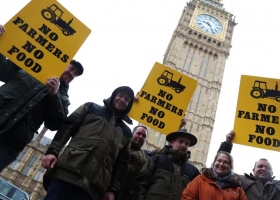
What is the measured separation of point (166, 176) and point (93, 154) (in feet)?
2.96

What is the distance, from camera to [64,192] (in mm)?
2014

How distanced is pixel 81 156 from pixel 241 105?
2483mm

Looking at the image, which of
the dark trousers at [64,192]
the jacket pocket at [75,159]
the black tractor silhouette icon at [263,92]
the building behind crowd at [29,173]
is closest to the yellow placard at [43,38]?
the jacket pocket at [75,159]

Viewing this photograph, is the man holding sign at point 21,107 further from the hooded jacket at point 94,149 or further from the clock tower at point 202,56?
the clock tower at point 202,56

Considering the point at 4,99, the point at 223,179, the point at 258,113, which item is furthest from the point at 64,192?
the point at 258,113

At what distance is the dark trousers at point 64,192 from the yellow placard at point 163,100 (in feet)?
5.65

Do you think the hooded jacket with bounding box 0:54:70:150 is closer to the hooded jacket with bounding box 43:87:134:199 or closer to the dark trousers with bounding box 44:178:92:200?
the hooded jacket with bounding box 43:87:134:199

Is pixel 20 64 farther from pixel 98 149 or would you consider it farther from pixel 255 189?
pixel 255 189

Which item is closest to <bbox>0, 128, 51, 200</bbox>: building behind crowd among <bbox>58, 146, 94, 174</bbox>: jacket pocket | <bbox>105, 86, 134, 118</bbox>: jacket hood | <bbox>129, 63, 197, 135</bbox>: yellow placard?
<bbox>129, 63, 197, 135</bbox>: yellow placard

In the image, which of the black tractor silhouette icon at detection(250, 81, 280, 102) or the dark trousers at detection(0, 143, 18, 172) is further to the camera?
the black tractor silhouette icon at detection(250, 81, 280, 102)

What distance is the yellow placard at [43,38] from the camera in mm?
2552

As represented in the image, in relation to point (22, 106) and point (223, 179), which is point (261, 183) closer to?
point (223, 179)

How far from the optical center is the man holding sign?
7.20ft

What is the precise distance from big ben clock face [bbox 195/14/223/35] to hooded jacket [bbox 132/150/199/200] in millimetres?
28932
